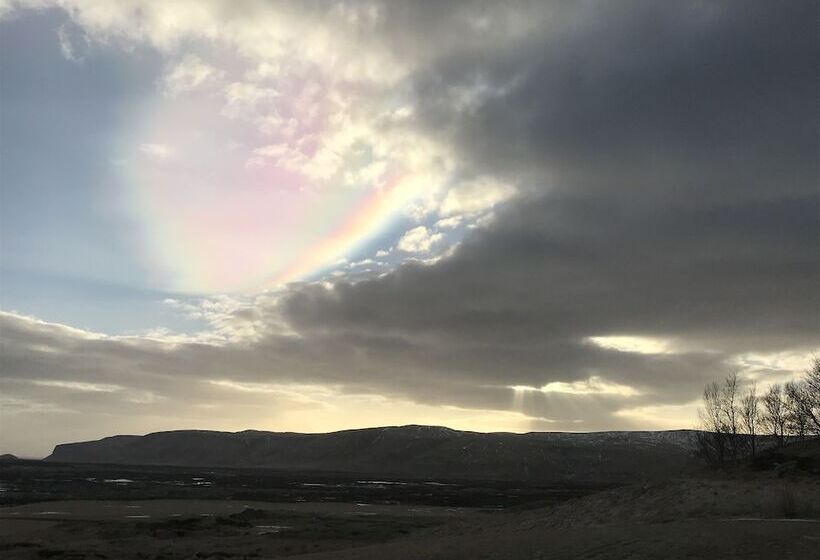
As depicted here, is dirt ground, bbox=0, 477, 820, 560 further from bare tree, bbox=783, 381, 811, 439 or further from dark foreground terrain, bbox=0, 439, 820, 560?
bare tree, bbox=783, 381, 811, 439

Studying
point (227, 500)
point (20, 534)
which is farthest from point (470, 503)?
point (20, 534)

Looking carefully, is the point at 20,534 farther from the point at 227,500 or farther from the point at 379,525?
the point at 227,500

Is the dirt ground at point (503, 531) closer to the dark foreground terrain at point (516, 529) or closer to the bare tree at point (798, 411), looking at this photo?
the dark foreground terrain at point (516, 529)

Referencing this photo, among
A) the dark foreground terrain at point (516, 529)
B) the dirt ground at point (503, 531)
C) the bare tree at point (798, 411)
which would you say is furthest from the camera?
the bare tree at point (798, 411)

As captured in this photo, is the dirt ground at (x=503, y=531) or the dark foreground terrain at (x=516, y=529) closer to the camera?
the dirt ground at (x=503, y=531)

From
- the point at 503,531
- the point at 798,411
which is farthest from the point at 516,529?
the point at 798,411

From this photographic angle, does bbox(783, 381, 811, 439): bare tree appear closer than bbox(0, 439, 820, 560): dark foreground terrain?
No

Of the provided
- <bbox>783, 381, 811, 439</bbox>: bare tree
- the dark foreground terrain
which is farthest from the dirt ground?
<bbox>783, 381, 811, 439</bbox>: bare tree

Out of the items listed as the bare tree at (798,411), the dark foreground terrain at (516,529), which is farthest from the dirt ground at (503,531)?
the bare tree at (798,411)

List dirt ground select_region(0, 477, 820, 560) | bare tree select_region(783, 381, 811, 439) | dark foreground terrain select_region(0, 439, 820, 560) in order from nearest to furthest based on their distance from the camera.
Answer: dirt ground select_region(0, 477, 820, 560), dark foreground terrain select_region(0, 439, 820, 560), bare tree select_region(783, 381, 811, 439)

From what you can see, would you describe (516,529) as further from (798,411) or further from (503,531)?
(798,411)

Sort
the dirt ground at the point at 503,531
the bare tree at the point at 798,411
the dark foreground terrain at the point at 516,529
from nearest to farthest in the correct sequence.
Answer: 1. the dirt ground at the point at 503,531
2. the dark foreground terrain at the point at 516,529
3. the bare tree at the point at 798,411
